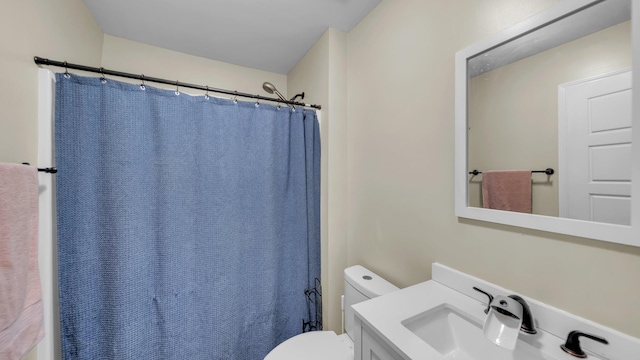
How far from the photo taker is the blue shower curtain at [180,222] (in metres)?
1.04

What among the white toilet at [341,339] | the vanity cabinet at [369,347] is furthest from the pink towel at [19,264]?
the vanity cabinet at [369,347]

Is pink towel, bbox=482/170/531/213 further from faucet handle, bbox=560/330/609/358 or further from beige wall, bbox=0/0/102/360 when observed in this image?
beige wall, bbox=0/0/102/360

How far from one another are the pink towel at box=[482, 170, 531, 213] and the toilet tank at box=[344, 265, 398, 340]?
0.64 meters

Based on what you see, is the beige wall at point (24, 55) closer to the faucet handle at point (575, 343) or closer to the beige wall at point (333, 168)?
the beige wall at point (333, 168)

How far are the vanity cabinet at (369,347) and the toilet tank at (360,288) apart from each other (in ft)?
1.08

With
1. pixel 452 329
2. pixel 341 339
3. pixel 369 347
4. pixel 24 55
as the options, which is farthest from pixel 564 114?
pixel 24 55

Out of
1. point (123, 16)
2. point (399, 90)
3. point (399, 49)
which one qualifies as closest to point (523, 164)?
point (399, 90)

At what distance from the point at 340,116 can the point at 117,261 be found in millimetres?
1528

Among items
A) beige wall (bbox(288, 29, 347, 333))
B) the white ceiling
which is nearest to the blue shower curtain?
beige wall (bbox(288, 29, 347, 333))

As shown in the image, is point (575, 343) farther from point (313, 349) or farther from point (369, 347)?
point (313, 349)

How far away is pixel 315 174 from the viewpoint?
→ 1.59m

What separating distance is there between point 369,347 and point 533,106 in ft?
3.30

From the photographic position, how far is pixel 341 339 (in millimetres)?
1257

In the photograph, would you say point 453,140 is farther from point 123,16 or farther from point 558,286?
point 123,16
